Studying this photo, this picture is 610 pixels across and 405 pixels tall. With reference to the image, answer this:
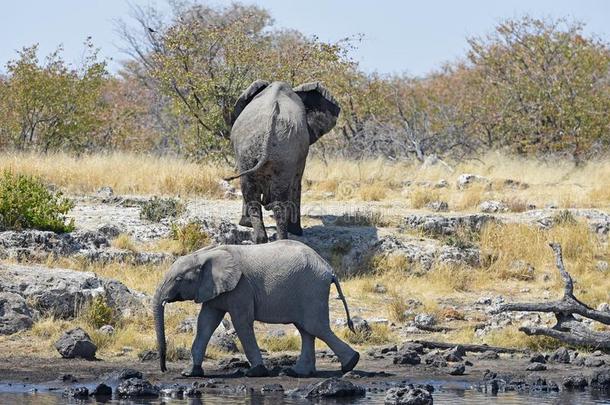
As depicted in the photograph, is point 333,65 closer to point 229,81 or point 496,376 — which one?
point 229,81

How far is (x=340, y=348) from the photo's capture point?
523 inches


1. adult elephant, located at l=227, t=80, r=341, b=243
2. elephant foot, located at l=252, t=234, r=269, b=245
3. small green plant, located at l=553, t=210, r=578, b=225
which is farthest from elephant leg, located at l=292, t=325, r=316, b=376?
small green plant, located at l=553, t=210, r=578, b=225

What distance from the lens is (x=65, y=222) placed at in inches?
738

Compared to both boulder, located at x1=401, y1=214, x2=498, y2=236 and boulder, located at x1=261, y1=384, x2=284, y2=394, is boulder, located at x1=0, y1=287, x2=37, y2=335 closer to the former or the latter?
boulder, located at x1=261, y1=384, x2=284, y2=394

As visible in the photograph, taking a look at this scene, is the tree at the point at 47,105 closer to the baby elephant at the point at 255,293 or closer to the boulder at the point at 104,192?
the boulder at the point at 104,192

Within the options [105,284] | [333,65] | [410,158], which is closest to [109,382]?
[105,284]

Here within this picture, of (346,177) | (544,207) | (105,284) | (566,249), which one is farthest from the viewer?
(346,177)

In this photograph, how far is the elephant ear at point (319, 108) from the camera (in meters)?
19.2

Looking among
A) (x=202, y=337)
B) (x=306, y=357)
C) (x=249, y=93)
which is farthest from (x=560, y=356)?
(x=249, y=93)

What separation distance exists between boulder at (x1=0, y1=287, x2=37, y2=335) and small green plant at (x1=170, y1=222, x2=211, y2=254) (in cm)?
362

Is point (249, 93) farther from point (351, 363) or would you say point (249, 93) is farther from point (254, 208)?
point (351, 363)

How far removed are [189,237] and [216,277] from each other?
18.3ft

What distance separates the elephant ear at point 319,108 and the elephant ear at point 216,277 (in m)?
6.38

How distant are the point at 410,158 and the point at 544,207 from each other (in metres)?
7.91
